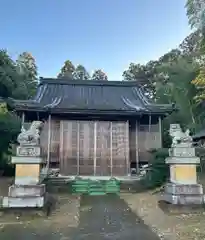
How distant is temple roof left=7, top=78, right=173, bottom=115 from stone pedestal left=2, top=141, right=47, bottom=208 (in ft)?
19.1

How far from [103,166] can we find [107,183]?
1.72m

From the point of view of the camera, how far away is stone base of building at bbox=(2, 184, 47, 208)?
626 cm

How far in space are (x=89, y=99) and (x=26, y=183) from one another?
9168mm

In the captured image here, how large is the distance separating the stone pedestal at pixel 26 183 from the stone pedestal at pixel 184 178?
3249 mm

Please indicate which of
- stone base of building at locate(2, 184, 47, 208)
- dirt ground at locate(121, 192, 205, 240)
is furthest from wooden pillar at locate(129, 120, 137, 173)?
stone base of building at locate(2, 184, 47, 208)

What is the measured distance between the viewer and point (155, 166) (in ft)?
33.3

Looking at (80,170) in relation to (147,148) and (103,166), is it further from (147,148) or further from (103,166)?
(147,148)

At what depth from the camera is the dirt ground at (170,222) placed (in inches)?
185

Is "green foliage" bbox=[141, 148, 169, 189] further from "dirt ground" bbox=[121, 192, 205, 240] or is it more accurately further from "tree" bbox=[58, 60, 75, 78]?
"tree" bbox=[58, 60, 75, 78]

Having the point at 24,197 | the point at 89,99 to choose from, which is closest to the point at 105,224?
the point at 24,197

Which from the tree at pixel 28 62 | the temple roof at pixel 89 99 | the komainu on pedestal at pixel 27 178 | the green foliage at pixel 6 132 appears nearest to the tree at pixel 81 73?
the tree at pixel 28 62

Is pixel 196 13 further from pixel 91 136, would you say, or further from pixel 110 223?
pixel 110 223

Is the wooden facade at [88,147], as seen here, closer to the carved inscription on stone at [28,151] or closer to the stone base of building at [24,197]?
the carved inscription on stone at [28,151]

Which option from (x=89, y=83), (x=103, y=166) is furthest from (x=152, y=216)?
(x=89, y=83)
